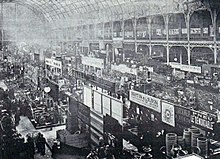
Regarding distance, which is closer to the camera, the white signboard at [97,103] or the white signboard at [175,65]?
the white signboard at [97,103]

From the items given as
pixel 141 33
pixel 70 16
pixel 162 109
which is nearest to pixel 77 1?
pixel 70 16

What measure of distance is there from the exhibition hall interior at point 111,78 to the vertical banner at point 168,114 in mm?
12

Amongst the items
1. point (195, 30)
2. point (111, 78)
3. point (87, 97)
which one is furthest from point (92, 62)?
point (195, 30)

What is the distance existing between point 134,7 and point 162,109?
1.28 metres

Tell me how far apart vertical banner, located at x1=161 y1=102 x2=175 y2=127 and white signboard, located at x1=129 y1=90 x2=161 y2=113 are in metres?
0.06

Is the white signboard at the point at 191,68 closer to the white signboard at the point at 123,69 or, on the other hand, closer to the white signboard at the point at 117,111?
the white signboard at the point at 123,69

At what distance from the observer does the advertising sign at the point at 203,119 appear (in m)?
4.33

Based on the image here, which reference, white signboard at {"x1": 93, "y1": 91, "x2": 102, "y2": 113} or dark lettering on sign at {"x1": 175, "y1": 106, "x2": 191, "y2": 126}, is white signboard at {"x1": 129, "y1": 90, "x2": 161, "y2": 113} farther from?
white signboard at {"x1": 93, "y1": 91, "x2": 102, "y2": 113}

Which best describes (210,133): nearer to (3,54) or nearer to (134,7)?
(134,7)

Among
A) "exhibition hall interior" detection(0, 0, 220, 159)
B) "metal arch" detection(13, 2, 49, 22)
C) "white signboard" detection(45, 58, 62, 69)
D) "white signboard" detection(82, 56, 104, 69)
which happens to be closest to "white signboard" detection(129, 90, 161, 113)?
"exhibition hall interior" detection(0, 0, 220, 159)

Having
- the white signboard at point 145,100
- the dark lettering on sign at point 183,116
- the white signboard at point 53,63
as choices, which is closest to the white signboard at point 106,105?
the white signboard at point 145,100

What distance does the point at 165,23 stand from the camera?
4.53m

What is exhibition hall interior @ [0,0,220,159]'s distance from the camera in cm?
402

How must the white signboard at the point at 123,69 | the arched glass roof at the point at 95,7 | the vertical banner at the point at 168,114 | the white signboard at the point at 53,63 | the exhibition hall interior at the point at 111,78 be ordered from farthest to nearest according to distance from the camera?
the white signboard at the point at 123,69, the vertical banner at the point at 168,114, the white signboard at the point at 53,63, the arched glass roof at the point at 95,7, the exhibition hall interior at the point at 111,78
